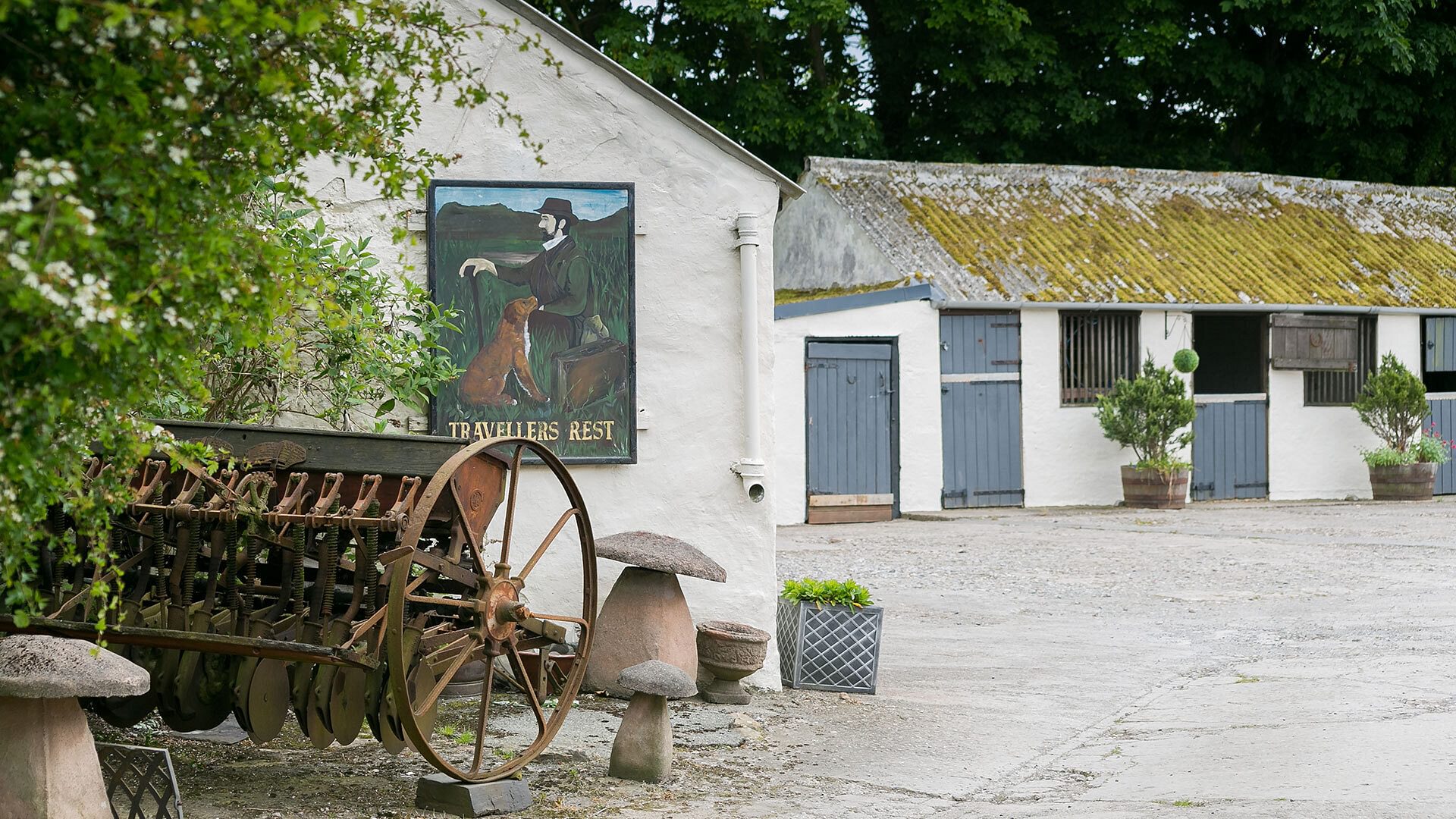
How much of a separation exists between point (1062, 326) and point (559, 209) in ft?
39.0

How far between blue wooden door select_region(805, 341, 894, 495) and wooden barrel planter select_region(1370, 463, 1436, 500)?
721cm

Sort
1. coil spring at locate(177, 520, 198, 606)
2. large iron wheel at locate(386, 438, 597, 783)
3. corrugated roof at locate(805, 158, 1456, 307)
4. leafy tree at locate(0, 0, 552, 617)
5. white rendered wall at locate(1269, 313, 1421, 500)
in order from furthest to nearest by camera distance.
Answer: white rendered wall at locate(1269, 313, 1421, 500) < corrugated roof at locate(805, 158, 1456, 307) < coil spring at locate(177, 520, 198, 606) < large iron wheel at locate(386, 438, 597, 783) < leafy tree at locate(0, 0, 552, 617)

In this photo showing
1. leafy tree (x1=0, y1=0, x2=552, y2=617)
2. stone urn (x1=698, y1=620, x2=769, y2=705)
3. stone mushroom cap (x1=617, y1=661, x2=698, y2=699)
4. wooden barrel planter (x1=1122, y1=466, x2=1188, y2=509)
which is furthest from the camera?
wooden barrel planter (x1=1122, y1=466, x2=1188, y2=509)

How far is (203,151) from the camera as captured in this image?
124 inches

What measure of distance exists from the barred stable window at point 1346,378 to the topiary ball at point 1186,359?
8.62 ft

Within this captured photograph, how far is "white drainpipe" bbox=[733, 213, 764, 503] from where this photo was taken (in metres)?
7.77

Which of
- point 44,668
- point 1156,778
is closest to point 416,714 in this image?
point 44,668

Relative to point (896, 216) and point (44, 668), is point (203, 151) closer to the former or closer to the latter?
point (44, 668)

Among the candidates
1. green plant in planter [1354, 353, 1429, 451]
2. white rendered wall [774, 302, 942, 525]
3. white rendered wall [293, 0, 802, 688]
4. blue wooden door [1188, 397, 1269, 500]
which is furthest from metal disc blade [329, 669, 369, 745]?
green plant in planter [1354, 353, 1429, 451]

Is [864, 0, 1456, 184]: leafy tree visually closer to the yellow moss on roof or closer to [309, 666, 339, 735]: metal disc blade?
the yellow moss on roof

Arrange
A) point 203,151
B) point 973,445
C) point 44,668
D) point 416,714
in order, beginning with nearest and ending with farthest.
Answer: point 203,151 → point 44,668 → point 416,714 → point 973,445

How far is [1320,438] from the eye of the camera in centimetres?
2008

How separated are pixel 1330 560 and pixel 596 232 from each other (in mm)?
8324

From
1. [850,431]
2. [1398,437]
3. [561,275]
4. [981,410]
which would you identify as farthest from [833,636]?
[1398,437]
